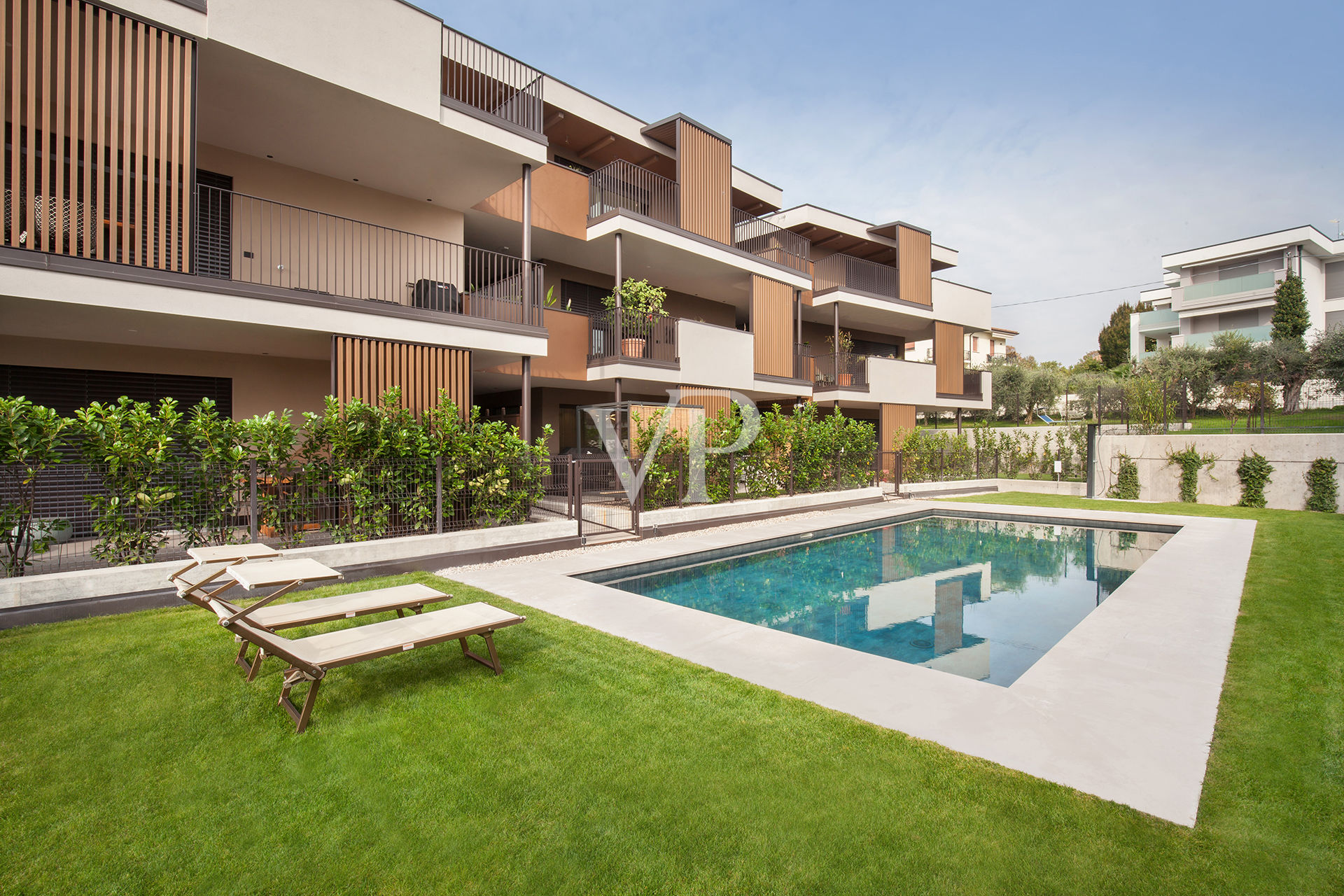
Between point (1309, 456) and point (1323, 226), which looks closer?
point (1309, 456)

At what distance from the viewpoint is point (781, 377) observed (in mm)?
18156

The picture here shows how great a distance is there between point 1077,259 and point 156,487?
47768mm

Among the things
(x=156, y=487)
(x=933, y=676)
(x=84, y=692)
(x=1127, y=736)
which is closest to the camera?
(x=1127, y=736)

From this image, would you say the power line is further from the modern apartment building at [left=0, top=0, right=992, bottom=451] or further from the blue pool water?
the blue pool water

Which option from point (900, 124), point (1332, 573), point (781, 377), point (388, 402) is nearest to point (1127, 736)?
point (1332, 573)

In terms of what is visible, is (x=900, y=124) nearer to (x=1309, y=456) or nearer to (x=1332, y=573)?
(x=1309, y=456)

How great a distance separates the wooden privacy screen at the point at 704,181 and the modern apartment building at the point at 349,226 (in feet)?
0.22

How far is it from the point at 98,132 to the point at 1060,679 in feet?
37.1

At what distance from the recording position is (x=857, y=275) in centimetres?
2256

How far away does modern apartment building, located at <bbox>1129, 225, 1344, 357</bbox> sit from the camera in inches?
1145

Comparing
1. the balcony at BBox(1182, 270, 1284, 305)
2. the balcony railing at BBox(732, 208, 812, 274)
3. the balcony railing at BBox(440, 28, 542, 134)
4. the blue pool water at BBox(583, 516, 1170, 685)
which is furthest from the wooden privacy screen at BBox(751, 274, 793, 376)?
the balcony at BBox(1182, 270, 1284, 305)

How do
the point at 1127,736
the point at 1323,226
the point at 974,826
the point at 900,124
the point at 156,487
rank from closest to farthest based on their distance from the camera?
the point at 974,826 → the point at 1127,736 → the point at 156,487 → the point at 900,124 → the point at 1323,226

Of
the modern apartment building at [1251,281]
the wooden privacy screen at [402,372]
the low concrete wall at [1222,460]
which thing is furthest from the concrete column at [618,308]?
the modern apartment building at [1251,281]

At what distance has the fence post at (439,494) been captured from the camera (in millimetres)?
8281
